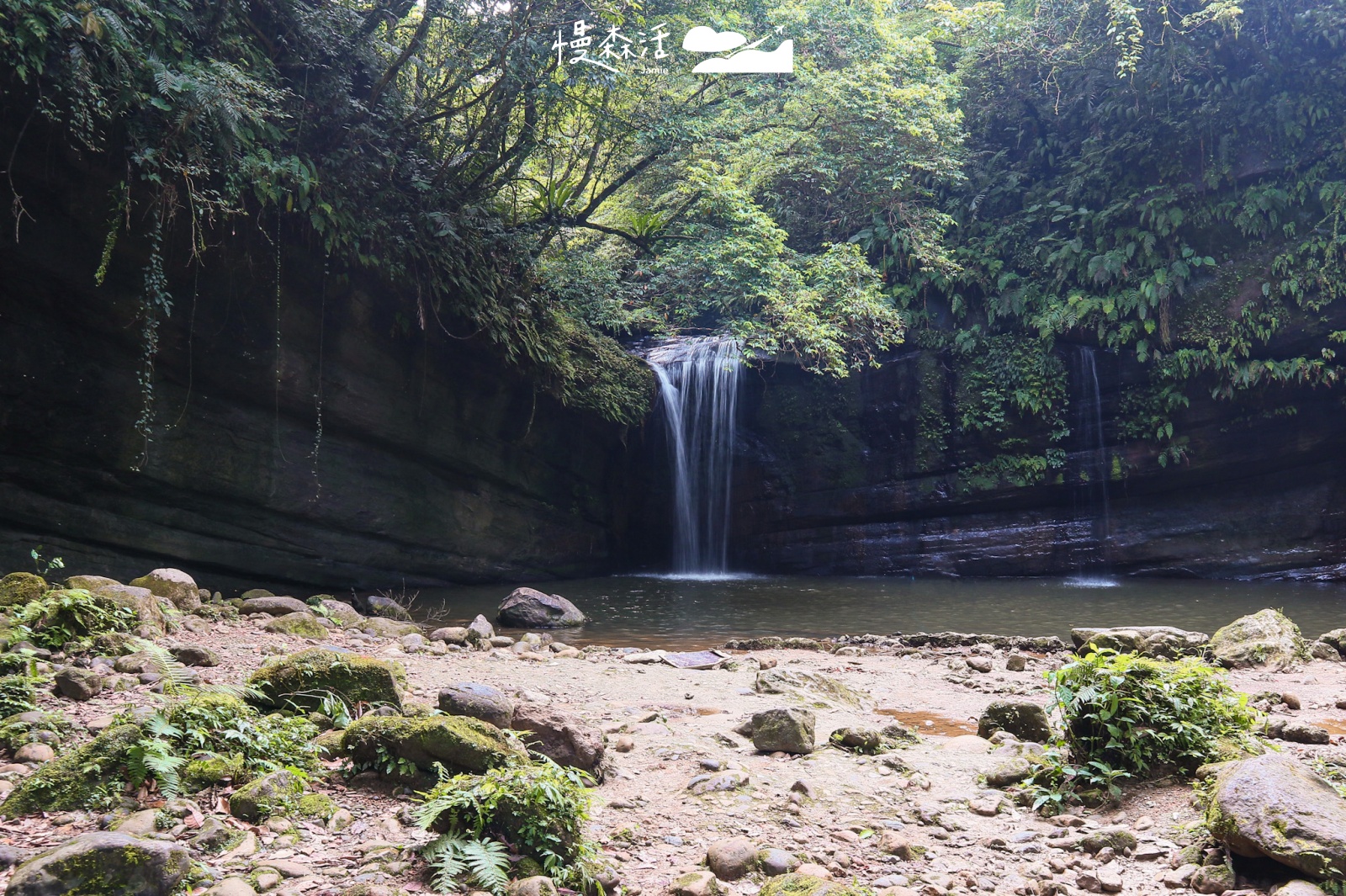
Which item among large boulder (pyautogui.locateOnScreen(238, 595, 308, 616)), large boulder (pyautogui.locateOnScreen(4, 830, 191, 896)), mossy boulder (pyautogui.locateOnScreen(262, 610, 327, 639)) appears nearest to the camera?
large boulder (pyautogui.locateOnScreen(4, 830, 191, 896))

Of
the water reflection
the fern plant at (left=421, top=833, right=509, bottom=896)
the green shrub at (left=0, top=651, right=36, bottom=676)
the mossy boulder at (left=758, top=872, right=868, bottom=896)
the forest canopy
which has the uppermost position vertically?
the forest canopy

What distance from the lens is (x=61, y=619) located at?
4227mm

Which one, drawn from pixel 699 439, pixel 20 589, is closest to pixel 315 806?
pixel 20 589

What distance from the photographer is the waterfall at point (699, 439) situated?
51.1ft

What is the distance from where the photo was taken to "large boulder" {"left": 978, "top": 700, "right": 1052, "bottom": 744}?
4.11m

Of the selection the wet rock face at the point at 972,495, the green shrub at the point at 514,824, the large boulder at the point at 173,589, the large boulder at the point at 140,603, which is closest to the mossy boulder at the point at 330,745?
the green shrub at the point at 514,824

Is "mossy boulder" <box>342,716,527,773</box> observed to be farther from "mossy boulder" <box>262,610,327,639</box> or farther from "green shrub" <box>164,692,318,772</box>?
"mossy boulder" <box>262,610,327,639</box>

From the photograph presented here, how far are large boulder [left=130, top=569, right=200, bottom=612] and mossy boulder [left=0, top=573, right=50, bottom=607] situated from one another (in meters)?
1.77

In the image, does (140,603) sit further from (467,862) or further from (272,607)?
(467,862)

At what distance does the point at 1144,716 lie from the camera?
318cm

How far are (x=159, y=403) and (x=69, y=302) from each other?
1.31 m

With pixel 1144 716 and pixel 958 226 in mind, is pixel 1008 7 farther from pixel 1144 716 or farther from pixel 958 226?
pixel 1144 716

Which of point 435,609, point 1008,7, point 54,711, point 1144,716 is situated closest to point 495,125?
point 435,609

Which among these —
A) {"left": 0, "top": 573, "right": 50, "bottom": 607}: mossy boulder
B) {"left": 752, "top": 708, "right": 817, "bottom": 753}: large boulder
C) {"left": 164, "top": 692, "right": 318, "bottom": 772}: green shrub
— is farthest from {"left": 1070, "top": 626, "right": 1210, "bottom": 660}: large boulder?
{"left": 0, "top": 573, "right": 50, "bottom": 607}: mossy boulder
